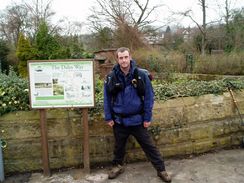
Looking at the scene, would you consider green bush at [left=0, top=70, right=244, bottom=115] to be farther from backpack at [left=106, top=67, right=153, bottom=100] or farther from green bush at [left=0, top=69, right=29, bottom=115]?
backpack at [left=106, top=67, right=153, bottom=100]

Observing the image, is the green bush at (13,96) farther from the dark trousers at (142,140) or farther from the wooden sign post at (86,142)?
the dark trousers at (142,140)

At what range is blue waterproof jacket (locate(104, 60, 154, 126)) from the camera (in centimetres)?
364

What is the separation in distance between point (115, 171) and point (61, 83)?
149 cm

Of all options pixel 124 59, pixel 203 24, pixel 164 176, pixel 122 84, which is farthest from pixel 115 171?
pixel 203 24

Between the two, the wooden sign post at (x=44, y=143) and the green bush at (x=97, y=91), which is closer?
the wooden sign post at (x=44, y=143)

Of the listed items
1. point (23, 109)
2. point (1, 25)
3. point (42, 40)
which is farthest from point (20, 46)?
point (23, 109)

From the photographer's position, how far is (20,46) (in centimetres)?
2011

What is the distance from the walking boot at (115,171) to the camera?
3864 mm

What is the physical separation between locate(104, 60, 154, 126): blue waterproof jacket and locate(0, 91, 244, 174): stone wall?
23.4 inches

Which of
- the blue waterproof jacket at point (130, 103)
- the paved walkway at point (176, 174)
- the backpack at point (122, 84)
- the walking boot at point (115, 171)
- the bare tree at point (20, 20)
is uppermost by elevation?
the bare tree at point (20, 20)

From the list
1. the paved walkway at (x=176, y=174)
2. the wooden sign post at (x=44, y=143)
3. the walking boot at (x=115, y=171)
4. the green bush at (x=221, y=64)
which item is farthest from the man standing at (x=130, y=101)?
the green bush at (x=221, y=64)

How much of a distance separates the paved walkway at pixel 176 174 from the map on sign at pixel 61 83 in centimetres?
106

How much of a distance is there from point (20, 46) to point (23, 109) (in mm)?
17493

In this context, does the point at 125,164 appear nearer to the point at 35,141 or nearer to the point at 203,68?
the point at 35,141
